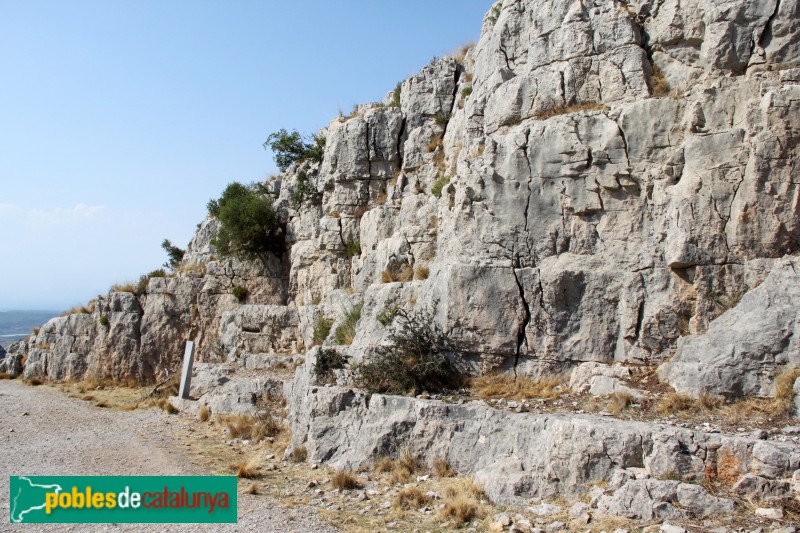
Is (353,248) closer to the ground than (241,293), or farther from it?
farther from it

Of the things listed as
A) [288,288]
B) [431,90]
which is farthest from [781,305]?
[288,288]

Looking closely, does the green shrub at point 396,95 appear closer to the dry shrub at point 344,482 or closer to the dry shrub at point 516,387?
the dry shrub at point 516,387

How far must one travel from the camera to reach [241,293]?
73.3 feet

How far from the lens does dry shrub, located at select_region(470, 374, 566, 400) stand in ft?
37.4

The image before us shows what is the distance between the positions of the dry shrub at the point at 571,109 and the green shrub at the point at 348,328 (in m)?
6.89

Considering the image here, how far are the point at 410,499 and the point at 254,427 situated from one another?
245 inches

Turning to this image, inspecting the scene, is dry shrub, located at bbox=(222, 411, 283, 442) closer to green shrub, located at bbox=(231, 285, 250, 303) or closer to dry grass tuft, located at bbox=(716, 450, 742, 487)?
green shrub, located at bbox=(231, 285, 250, 303)

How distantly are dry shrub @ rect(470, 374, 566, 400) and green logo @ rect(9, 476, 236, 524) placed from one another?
4.92 meters

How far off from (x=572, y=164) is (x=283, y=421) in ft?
29.1

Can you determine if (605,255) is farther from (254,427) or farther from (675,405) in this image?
(254,427)

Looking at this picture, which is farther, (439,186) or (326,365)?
(439,186)

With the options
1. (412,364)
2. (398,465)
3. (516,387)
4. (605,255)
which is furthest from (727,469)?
(412,364)

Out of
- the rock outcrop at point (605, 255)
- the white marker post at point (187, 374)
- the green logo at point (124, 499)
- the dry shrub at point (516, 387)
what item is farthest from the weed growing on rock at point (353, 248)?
the green logo at point (124, 499)

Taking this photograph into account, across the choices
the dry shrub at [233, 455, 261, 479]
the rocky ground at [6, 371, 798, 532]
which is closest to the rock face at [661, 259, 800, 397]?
the rocky ground at [6, 371, 798, 532]
